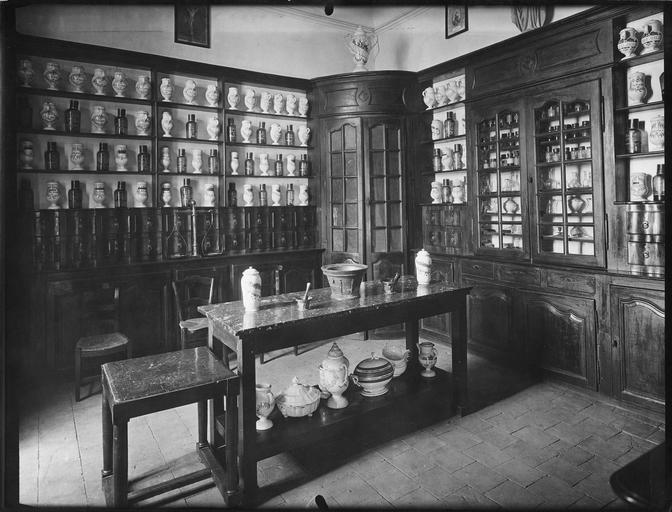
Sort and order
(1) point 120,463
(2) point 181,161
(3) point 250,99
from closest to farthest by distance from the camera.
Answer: (1) point 120,463
(2) point 181,161
(3) point 250,99

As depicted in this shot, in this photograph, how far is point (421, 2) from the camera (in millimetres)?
1901

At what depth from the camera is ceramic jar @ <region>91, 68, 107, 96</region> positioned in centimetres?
439

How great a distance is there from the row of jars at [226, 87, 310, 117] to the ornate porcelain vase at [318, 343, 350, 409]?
11.1 ft

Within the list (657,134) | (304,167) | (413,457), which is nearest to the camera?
(413,457)

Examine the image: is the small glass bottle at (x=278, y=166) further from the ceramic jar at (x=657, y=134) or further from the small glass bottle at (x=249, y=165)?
the ceramic jar at (x=657, y=134)

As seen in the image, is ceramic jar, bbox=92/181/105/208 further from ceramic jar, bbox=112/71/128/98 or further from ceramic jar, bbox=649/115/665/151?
ceramic jar, bbox=649/115/665/151

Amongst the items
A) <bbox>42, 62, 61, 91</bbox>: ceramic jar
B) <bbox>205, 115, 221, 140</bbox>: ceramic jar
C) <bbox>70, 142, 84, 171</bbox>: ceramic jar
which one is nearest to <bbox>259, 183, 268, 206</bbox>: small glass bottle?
<bbox>205, 115, 221, 140</bbox>: ceramic jar

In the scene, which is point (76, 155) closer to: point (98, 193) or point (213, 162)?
point (98, 193)

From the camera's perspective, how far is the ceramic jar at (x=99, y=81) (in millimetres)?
4395

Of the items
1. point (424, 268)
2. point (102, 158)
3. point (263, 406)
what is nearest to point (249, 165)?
point (102, 158)

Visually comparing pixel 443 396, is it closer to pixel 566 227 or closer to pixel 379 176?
pixel 566 227

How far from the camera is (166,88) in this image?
4727 millimetres

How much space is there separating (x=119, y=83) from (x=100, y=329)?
2.32 meters

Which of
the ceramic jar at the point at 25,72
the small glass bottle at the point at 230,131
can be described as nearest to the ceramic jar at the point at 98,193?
the ceramic jar at the point at 25,72
